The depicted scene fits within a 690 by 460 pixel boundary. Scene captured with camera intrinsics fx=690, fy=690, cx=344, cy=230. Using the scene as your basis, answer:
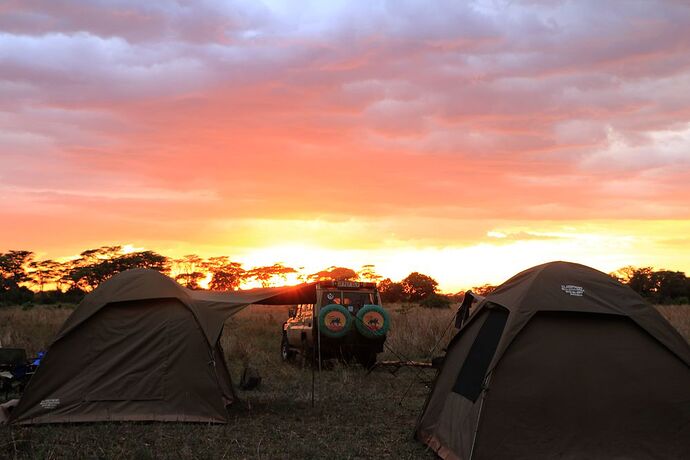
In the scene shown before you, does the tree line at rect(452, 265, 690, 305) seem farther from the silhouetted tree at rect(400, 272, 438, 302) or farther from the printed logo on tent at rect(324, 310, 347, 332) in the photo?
the printed logo on tent at rect(324, 310, 347, 332)

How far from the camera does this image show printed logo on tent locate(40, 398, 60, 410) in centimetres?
1040

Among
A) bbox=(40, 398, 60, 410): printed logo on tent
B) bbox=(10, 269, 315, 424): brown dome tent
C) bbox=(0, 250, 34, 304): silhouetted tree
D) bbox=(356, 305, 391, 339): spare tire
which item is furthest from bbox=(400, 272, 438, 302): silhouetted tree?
bbox=(40, 398, 60, 410): printed logo on tent

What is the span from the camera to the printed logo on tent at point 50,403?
10.4 m

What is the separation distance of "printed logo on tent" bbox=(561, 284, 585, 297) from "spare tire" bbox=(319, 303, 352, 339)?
818 cm

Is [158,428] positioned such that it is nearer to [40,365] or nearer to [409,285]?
[40,365]

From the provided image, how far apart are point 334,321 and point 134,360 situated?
5.95 metres

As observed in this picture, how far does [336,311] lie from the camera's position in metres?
16.0

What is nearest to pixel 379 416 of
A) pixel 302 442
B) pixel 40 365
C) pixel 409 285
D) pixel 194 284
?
pixel 302 442

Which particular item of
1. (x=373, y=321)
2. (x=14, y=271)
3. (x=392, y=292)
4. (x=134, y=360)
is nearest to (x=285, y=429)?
(x=134, y=360)

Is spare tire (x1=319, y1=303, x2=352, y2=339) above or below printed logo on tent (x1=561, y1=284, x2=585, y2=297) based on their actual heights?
below

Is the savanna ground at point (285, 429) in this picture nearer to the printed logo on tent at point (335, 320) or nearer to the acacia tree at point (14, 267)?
the printed logo on tent at point (335, 320)

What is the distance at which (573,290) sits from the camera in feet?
27.4

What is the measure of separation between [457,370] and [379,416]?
111 inches

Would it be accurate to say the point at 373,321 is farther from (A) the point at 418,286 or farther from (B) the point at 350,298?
(A) the point at 418,286
